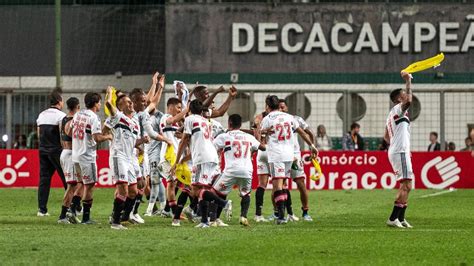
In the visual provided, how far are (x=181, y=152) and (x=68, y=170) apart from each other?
3208 mm

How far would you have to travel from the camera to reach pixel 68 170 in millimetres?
23047

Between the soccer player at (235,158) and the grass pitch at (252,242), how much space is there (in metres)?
0.59

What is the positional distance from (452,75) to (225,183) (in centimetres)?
2737

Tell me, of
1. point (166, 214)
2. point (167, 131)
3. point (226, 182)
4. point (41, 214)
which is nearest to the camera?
point (226, 182)

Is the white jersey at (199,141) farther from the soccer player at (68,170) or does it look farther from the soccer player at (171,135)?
the soccer player at (68,170)

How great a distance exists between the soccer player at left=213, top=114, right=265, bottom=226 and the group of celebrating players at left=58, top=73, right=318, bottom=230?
0.05 ft

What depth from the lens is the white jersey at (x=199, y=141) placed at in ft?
67.1

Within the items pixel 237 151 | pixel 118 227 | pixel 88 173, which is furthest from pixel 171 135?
pixel 118 227

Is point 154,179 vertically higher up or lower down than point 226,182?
lower down

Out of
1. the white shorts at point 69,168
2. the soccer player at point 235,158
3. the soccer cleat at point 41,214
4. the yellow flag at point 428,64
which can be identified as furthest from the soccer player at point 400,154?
the soccer cleat at point 41,214

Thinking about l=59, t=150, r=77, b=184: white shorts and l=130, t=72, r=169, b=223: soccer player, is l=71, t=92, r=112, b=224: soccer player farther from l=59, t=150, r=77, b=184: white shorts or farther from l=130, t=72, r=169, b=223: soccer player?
l=59, t=150, r=77, b=184: white shorts

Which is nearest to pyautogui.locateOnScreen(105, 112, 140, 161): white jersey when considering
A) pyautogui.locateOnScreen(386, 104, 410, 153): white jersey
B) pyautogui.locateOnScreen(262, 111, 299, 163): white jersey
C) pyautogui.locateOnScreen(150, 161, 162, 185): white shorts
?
pyautogui.locateOnScreen(262, 111, 299, 163): white jersey

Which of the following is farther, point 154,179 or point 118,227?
point 154,179

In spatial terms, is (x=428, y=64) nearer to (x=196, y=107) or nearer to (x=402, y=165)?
(x=402, y=165)
